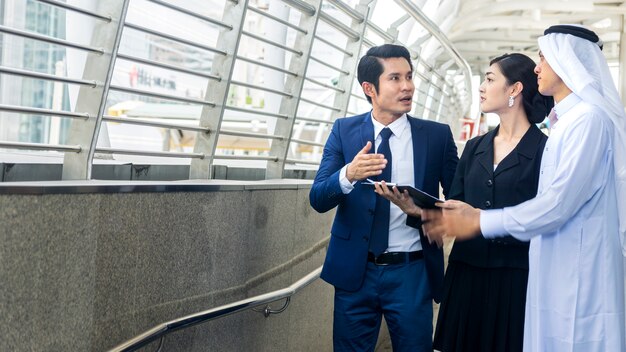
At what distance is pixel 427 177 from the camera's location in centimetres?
397

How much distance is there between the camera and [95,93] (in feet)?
11.1

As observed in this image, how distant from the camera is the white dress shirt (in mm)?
3813

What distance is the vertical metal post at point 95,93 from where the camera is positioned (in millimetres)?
3346

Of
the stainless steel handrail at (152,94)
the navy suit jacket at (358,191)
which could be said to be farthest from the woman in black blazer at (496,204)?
the stainless steel handrail at (152,94)

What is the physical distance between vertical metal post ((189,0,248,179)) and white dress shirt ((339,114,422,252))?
85cm

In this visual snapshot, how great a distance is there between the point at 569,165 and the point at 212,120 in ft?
6.37

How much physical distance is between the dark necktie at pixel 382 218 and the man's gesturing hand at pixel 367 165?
1.11 feet

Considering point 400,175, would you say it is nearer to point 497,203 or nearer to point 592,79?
point 497,203

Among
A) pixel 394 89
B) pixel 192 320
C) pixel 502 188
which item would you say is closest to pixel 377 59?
pixel 394 89

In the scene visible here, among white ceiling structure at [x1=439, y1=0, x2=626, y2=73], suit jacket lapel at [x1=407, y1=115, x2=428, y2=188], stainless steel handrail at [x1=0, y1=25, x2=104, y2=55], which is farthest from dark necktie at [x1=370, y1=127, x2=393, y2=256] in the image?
white ceiling structure at [x1=439, y1=0, x2=626, y2=73]

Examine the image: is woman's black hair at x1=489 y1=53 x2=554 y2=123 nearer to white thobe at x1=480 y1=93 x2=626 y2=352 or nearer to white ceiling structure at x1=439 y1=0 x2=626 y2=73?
white thobe at x1=480 y1=93 x2=626 y2=352

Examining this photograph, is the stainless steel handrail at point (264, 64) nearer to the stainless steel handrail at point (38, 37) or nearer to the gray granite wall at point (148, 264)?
the gray granite wall at point (148, 264)

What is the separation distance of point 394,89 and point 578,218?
111 cm

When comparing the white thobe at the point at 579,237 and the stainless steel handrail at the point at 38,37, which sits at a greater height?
the stainless steel handrail at the point at 38,37
